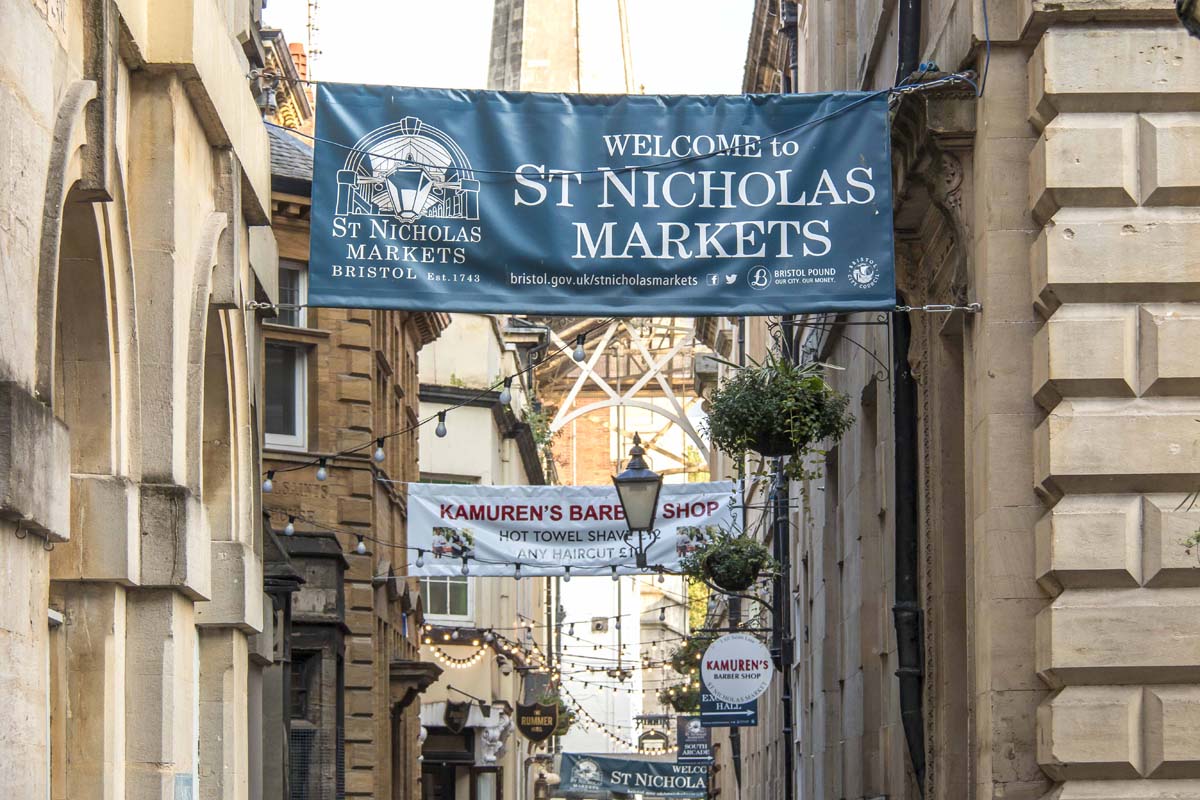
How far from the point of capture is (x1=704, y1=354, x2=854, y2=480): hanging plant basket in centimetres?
1639

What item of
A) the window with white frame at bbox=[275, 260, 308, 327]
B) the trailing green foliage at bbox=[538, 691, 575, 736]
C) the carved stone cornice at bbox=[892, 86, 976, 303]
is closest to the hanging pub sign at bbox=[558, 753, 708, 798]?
the trailing green foliage at bbox=[538, 691, 575, 736]

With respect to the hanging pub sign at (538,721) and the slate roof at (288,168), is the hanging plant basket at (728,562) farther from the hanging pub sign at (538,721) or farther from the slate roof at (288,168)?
the hanging pub sign at (538,721)

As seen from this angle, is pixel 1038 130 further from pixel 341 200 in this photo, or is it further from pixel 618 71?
pixel 618 71

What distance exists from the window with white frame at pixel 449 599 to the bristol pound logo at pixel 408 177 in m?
29.9

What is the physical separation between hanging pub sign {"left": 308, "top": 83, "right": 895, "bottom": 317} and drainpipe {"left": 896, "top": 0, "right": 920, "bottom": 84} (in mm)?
1231

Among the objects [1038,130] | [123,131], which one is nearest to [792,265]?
[1038,130]

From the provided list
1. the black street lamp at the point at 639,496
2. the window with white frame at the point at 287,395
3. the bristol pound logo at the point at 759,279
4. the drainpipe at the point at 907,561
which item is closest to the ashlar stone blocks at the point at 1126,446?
the bristol pound logo at the point at 759,279

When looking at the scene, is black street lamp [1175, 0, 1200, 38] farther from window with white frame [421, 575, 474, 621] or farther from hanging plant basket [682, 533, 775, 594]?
window with white frame [421, 575, 474, 621]

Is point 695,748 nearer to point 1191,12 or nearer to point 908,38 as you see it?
point 908,38

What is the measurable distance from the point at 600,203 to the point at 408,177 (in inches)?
48.8

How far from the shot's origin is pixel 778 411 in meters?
16.3

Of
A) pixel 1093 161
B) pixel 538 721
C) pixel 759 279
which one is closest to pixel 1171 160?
pixel 1093 161

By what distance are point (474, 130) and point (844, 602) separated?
9.22 metres

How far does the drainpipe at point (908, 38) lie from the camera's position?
1438 cm
